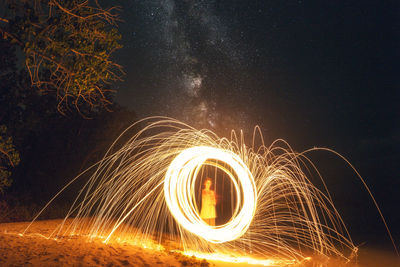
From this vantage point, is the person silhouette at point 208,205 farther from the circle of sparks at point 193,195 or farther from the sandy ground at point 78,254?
the sandy ground at point 78,254

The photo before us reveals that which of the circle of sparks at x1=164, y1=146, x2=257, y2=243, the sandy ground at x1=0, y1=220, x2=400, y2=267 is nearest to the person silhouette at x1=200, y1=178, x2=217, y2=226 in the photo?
the circle of sparks at x1=164, y1=146, x2=257, y2=243

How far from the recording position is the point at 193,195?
878 centimetres

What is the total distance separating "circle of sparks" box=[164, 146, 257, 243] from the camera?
8.45 meters

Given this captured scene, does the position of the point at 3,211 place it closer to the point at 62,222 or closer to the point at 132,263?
the point at 62,222

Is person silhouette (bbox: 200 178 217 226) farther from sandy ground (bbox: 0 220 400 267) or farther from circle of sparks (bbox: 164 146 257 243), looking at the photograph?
sandy ground (bbox: 0 220 400 267)

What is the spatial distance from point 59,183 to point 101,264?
44.2ft

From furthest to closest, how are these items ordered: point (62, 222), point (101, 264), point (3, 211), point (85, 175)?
1. point (85, 175)
2. point (3, 211)
3. point (62, 222)
4. point (101, 264)

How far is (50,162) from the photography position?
17609 mm

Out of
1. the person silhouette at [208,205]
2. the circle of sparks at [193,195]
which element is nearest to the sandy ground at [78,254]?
the circle of sparks at [193,195]

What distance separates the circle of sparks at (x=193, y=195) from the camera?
8.45 metres

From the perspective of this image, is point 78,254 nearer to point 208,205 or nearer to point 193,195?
point 193,195

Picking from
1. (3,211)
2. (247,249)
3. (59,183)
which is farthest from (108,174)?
(247,249)

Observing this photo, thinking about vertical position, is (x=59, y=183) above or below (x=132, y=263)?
above

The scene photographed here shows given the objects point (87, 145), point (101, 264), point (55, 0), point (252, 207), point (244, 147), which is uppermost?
point (87, 145)
